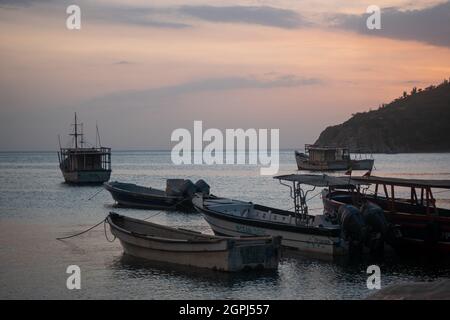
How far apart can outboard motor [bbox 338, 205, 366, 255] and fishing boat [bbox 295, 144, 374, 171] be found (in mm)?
80978

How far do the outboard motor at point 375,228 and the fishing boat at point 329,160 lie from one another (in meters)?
80.4

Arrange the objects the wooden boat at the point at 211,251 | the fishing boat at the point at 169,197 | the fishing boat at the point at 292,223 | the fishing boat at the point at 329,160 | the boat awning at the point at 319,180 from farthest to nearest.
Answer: the fishing boat at the point at 329,160, the fishing boat at the point at 169,197, the boat awning at the point at 319,180, the fishing boat at the point at 292,223, the wooden boat at the point at 211,251

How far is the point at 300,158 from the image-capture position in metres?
113

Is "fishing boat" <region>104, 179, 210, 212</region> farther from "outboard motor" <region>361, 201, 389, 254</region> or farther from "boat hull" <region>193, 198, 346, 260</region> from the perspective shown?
"outboard motor" <region>361, 201, 389, 254</region>

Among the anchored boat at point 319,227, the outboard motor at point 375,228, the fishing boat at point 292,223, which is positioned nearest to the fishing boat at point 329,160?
the fishing boat at point 292,223

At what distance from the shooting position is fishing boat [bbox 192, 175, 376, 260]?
81.0 feet

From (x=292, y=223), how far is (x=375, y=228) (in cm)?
381

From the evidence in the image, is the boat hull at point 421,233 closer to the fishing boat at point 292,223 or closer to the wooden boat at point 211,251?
the fishing boat at point 292,223

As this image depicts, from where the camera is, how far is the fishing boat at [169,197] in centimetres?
4341

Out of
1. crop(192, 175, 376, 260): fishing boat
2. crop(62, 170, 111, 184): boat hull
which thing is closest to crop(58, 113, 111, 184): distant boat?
crop(62, 170, 111, 184): boat hull

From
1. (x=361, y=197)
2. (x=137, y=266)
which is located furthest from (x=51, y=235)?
(x=361, y=197)

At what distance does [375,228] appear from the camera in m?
24.7

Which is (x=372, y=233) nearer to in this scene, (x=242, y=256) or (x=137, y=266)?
(x=242, y=256)

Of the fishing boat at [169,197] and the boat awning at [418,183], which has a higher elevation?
the boat awning at [418,183]
